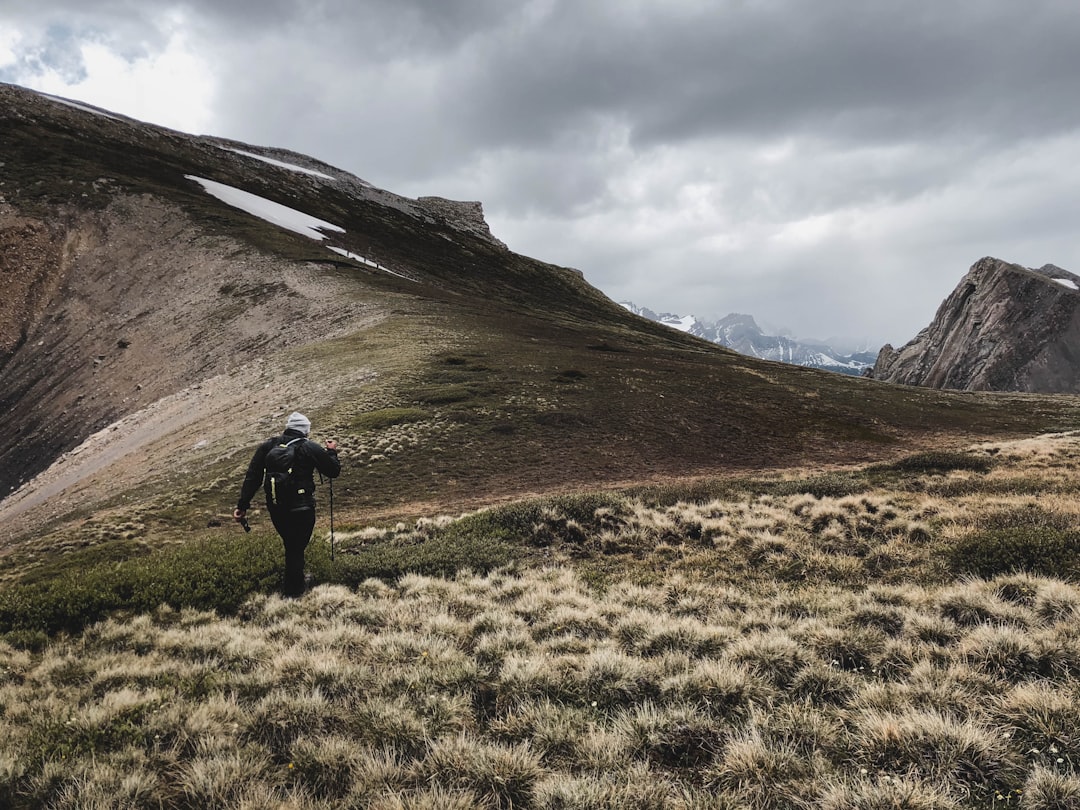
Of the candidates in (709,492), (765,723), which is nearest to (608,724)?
(765,723)

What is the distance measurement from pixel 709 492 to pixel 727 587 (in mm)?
8335

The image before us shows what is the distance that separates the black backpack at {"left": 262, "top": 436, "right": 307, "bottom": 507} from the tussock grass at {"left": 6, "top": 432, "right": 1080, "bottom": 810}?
2019mm

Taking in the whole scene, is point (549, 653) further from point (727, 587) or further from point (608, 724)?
point (727, 587)

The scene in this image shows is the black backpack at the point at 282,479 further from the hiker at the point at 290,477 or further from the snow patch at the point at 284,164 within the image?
the snow patch at the point at 284,164

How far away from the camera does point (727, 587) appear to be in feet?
33.6

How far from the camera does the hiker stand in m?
10.0

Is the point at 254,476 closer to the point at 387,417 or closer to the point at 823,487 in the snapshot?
the point at 823,487

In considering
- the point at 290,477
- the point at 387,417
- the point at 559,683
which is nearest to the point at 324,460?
the point at 290,477

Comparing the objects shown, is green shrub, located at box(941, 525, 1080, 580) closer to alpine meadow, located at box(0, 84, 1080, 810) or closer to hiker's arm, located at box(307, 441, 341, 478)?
alpine meadow, located at box(0, 84, 1080, 810)

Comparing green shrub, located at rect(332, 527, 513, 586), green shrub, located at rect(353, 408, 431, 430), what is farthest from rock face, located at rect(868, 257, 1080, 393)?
green shrub, located at rect(332, 527, 513, 586)

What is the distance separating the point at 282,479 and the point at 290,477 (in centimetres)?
14

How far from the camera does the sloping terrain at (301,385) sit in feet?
79.7

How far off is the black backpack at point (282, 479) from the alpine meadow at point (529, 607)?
6.66 feet

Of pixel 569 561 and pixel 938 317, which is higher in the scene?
pixel 938 317
